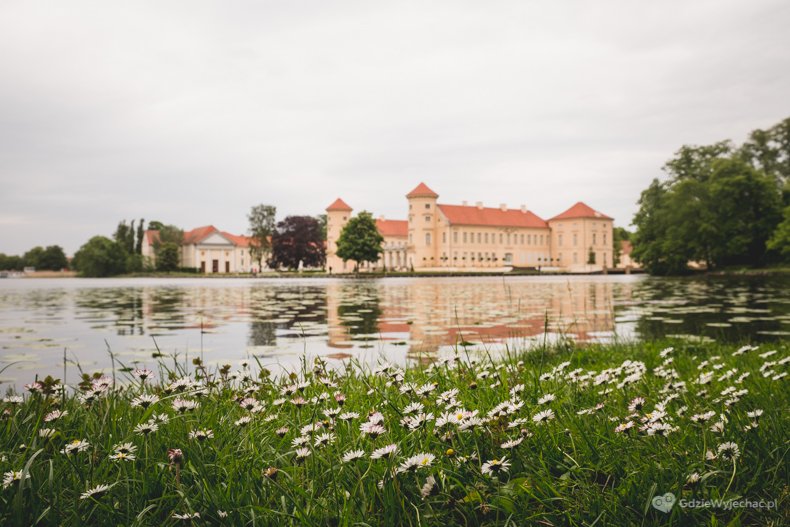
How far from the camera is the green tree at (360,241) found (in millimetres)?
68688

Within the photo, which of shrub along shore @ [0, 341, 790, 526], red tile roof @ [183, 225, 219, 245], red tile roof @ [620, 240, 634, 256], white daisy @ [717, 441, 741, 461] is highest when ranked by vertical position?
red tile roof @ [183, 225, 219, 245]

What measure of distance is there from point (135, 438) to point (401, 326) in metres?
6.88

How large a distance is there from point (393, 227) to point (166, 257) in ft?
143

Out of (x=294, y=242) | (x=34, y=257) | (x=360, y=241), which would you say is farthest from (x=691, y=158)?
(x=34, y=257)

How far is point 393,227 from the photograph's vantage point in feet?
365

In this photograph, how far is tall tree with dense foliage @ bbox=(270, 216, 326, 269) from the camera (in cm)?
8556

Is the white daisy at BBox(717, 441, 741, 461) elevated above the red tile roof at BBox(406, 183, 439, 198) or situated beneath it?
situated beneath

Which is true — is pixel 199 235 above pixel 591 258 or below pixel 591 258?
above

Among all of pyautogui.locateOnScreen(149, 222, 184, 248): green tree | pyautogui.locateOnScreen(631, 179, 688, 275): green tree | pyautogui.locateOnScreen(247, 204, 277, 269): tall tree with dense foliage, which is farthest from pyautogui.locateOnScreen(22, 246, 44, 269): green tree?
pyautogui.locateOnScreen(631, 179, 688, 275): green tree

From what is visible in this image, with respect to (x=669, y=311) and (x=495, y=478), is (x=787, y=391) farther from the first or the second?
(x=669, y=311)

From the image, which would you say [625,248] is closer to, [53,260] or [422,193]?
[422,193]

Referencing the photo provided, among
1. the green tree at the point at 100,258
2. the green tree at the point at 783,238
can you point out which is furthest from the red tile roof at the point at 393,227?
the green tree at the point at 783,238

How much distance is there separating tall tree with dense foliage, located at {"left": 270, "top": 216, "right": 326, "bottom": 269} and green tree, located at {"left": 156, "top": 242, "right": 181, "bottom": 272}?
1595 centimetres

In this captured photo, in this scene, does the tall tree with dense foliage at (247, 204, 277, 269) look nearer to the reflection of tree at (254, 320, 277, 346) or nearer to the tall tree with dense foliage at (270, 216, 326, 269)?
the tall tree with dense foliage at (270, 216, 326, 269)
